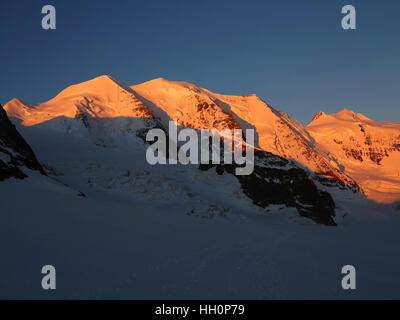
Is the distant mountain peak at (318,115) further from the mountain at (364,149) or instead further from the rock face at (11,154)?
the rock face at (11,154)

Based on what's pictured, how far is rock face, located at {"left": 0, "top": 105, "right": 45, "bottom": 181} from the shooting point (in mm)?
18750

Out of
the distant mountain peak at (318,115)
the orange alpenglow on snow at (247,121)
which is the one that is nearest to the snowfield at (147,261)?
the orange alpenglow on snow at (247,121)

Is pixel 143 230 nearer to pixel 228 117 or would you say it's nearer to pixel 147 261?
pixel 147 261

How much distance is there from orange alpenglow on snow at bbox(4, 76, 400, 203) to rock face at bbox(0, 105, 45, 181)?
23823 millimetres

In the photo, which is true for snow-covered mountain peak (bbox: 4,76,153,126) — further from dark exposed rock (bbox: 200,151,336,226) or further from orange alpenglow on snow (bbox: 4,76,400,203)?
dark exposed rock (bbox: 200,151,336,226)

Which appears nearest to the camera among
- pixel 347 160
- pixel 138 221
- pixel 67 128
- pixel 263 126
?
pixel 138 221

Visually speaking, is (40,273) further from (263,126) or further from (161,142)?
(263,126)

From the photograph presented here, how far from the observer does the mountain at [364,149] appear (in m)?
87.4

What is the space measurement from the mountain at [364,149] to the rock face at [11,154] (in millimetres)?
83680

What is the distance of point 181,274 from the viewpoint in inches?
352

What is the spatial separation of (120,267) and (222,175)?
35129mm

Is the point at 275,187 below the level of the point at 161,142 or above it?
below
